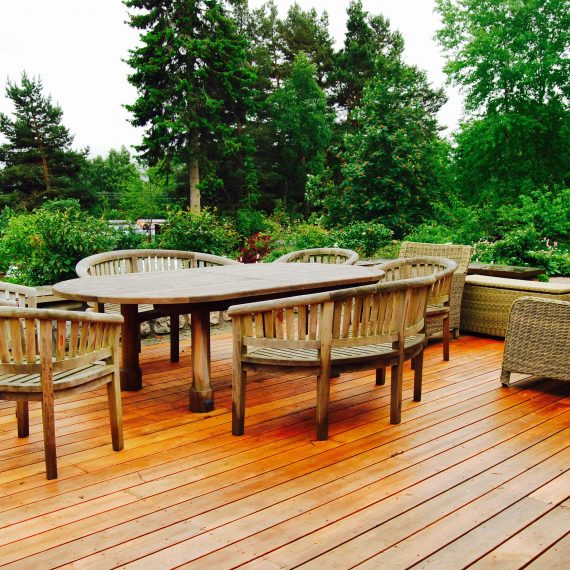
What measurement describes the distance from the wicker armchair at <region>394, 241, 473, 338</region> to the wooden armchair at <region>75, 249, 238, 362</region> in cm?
192

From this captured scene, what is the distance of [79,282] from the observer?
3.49 metres

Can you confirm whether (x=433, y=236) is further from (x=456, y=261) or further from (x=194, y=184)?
(x=194, y=184)

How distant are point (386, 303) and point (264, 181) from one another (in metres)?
27.8

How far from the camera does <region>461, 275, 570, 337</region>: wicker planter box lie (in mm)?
5395

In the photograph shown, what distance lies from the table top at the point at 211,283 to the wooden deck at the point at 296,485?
2.32 feet

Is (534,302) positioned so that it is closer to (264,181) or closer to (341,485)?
(341,485)

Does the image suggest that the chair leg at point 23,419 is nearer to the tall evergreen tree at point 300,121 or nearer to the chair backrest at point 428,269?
the chair backrest at point 428,269

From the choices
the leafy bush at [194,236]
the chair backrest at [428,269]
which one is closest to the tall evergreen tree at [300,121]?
the leafy bush at [194,236]

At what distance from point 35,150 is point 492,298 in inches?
1210

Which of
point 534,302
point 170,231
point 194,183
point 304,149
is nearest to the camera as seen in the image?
point 534,302

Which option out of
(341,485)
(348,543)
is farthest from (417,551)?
(341,485)

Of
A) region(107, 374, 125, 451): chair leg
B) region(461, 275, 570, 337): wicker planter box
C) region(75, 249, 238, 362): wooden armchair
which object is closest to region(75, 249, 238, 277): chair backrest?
region(75, 249, 238, 362): wooden armchair

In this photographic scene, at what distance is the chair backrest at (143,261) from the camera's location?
4508mm

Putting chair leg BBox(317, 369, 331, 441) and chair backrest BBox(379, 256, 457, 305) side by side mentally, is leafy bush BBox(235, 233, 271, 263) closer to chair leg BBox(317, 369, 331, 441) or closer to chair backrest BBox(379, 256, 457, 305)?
chair backrest BBox(379, 256, 457, 305)
